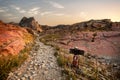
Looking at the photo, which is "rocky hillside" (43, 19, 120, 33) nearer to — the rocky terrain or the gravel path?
the rocky terrain

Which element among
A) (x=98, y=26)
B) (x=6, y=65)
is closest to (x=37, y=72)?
(x=6, y=65)

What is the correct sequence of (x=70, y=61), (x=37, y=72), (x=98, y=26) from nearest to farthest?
(x=37, y=72)
(x=70, y=61)
(x=98, y=26)

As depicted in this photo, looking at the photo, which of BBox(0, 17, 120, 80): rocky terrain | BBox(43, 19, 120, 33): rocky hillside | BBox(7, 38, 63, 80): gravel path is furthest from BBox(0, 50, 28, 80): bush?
BBox(43, 19, 120, 33): rocky hillside

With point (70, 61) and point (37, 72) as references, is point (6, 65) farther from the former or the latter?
point (70, 61)

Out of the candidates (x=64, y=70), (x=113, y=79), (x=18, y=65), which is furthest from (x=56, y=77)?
(x=113, y=79)

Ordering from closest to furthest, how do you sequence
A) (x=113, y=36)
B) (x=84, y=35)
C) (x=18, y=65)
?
(x=18, y=65) < (x=113, y=36) < (x=84, y=35)

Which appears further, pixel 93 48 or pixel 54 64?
pixel 93 48

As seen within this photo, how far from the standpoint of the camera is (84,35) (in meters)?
39.7

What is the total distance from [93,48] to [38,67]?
54.9ft

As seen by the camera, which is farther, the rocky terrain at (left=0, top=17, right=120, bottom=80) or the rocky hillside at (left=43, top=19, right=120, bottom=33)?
the rocky hillside at (left=43, top=19, right=120, bottom=33)

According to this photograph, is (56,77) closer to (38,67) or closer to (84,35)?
(38,67)

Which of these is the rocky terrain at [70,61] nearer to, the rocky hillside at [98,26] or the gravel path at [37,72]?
the gravel path at [37,72]

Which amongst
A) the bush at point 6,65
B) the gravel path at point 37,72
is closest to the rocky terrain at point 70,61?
the gravel path at point 37,72

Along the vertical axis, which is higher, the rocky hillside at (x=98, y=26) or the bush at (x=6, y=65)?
the rocky hillside at (x=98, y=26)
